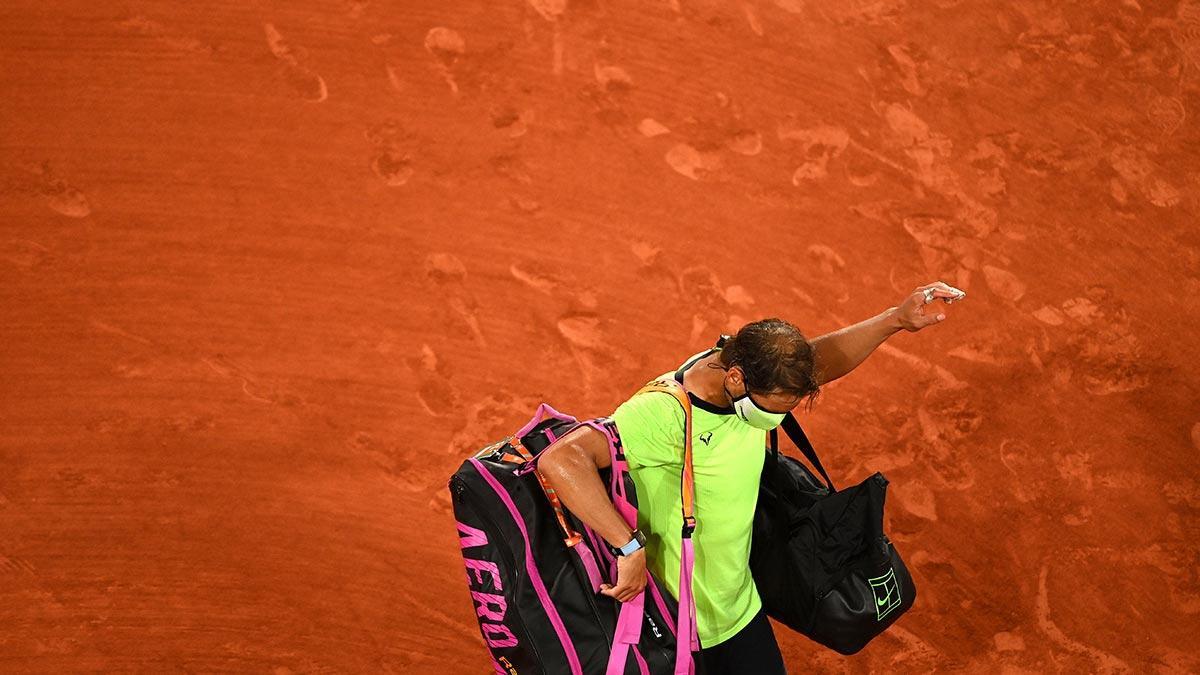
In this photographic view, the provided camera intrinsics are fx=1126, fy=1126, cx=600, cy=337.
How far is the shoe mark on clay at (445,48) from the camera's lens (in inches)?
236

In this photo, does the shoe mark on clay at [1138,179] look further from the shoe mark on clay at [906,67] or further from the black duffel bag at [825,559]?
the black duffel bag at [825,559]

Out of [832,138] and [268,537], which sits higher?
[832,138]

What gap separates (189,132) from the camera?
5.80 metres

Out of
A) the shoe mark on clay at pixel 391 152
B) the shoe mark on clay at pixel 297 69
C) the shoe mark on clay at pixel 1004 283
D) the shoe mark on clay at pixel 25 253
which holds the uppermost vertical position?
the shoe mark on clay at pixel 297 69

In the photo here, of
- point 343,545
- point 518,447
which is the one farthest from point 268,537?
point 518,447

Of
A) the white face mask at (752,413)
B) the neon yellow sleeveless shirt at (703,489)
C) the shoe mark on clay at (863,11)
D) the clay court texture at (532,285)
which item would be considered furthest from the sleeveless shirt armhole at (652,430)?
the shoe mark on clay at (863,11)

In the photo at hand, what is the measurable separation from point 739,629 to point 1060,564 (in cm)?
230

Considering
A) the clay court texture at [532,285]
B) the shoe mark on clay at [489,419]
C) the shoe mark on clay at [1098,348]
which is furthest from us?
the shoe mark on clay at [1098,348]

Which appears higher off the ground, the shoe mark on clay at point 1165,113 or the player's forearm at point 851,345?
the player's forearm at point 851,345

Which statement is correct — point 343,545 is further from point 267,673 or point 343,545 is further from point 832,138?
point 832,138

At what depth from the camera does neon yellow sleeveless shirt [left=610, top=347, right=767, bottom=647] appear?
2.96 meters

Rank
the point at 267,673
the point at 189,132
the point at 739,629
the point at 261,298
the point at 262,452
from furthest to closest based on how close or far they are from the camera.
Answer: the point at 189,132
the point at 261,298
the point at 262,452
the point at 267,673
the point at 739,629

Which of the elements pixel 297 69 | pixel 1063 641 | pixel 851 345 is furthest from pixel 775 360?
pixel 297 69

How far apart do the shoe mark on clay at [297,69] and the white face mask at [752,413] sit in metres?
3.70
